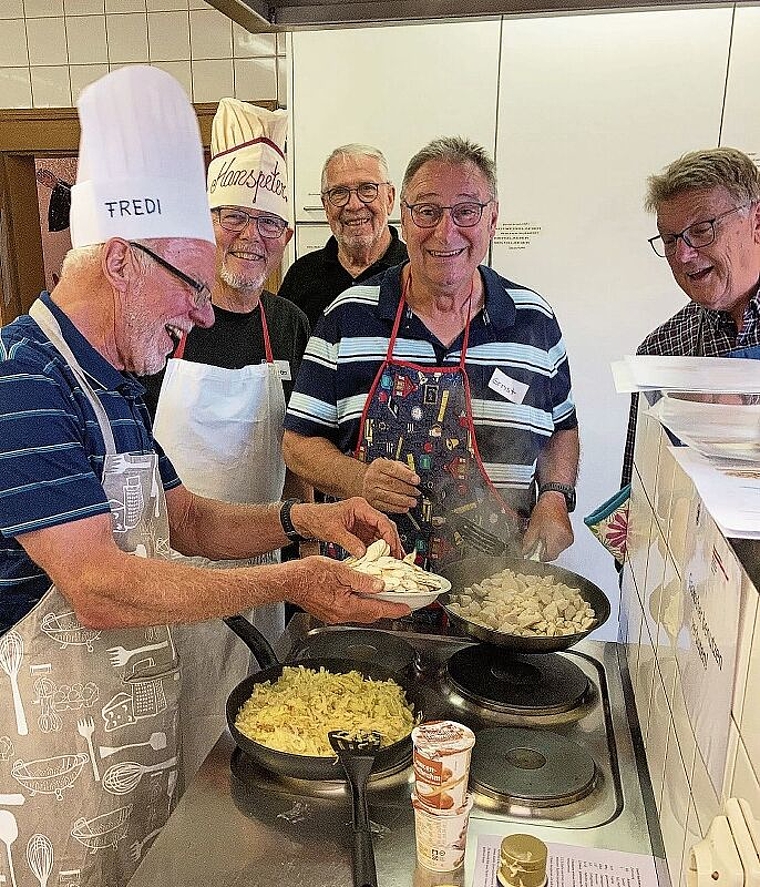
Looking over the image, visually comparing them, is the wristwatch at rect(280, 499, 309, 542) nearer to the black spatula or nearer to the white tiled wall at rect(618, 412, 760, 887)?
the black spatula

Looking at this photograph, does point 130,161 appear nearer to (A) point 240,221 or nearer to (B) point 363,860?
(A) point 240,221

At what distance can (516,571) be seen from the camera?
1440 millimetres

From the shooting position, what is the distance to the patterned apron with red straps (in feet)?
5.71

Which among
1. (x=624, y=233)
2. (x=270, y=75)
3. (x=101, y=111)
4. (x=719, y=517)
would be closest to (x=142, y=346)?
(x=101, y=111)

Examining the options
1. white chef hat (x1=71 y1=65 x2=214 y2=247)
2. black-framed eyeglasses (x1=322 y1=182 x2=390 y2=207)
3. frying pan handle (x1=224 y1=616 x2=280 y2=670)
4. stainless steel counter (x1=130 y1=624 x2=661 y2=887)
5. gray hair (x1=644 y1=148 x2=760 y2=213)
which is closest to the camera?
stainless steel counter (x1=130 y1=624 x2=661 y2=887)

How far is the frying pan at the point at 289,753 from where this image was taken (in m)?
0.98

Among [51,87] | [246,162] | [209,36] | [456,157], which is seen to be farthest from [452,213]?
[51,87]

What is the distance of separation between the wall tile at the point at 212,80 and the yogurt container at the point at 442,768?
3.12m

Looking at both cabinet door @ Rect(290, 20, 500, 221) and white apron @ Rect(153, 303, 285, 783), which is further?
cabinet door @ Rect(290, 20, 500, 221)

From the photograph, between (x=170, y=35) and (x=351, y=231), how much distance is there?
1625mm

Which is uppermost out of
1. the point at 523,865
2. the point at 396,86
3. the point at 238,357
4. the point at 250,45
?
the point at 250,45

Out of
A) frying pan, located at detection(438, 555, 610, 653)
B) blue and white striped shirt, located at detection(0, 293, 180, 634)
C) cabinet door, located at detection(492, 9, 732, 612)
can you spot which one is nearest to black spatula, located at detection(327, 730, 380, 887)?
frying pan, located at detection(438, 555, 610, 653)

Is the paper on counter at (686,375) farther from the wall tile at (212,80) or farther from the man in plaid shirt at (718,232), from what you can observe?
the wall tile at (212,80)

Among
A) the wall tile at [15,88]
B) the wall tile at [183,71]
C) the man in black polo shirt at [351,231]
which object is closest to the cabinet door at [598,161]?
the man in black polo shirt at [351,231]
